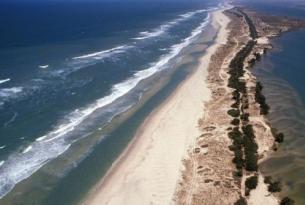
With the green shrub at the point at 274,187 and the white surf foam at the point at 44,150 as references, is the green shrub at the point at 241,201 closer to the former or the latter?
the green shrub at the point at 274,187

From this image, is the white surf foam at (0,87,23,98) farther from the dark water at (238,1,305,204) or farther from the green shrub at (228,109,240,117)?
the dark water at (238,1,305,204)

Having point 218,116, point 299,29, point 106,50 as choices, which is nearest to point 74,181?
point 218,116

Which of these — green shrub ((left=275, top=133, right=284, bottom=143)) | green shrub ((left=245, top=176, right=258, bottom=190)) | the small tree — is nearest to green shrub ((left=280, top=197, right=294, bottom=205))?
green shrub ((left=245, top=176, right=258, bottom=190))

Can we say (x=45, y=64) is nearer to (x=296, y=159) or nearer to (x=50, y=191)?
(x=50, y=191)

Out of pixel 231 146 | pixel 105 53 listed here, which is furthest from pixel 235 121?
pixel 105 53

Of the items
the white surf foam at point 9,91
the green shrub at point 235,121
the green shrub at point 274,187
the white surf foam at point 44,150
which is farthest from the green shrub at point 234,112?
the white surf foam at point 9,91

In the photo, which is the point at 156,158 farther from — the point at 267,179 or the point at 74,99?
the point at 74,99
